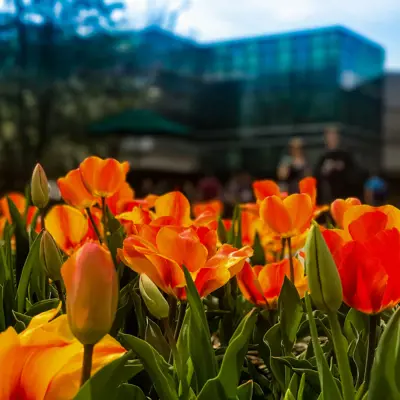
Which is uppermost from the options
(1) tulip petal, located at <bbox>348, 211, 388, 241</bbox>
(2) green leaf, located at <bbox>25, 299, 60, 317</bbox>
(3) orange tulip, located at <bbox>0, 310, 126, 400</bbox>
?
(1) tulip petal, located at <bbox>348, 211, 388, 241</bbox>

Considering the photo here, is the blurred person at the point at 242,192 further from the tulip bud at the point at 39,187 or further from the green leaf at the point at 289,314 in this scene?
the green leaf at the point at 289,314

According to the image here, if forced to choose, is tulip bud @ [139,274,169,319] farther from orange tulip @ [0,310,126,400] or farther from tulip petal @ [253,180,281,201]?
tulip petal @ [253,180,281,201]

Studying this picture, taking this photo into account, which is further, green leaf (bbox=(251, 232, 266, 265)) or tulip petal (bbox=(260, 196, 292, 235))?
green leaf (bbox=(251, 232, 266, 265))

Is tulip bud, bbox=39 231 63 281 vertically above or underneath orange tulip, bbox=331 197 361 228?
underneath

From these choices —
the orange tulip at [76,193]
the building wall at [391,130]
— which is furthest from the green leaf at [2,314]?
the building wall at [391,130]

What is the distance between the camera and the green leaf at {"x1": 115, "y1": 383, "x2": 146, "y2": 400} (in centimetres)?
63

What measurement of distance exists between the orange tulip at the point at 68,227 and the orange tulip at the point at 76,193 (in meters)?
0.07

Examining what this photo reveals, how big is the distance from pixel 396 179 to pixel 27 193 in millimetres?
21345

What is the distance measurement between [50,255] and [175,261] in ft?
0.64

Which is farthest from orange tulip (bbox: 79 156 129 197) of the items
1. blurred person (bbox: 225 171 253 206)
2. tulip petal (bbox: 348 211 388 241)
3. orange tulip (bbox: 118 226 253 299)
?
blurred person (bbox: 225 171 253 206)

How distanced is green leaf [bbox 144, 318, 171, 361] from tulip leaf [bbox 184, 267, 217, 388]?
102 mm

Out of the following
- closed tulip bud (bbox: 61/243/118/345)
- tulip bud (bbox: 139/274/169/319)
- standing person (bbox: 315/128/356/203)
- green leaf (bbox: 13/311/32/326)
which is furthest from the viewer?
standing person (bbox: 315/128/356/203)

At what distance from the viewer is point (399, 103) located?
22.3m

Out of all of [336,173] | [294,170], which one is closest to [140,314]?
[294,170]
